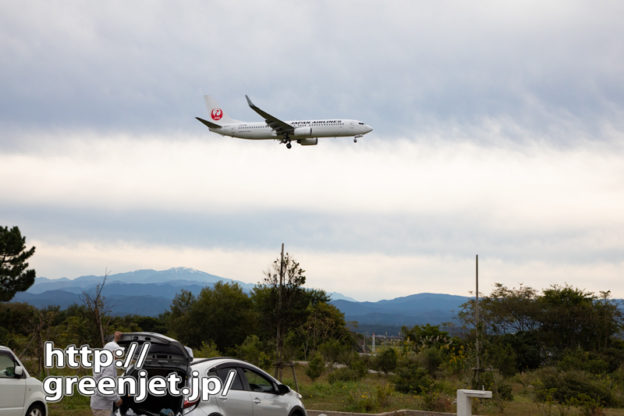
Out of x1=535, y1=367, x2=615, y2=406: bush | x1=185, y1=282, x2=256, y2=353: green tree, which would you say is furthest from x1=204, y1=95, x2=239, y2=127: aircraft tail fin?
x1=535, y1=367, x2=615, y2=406: bush

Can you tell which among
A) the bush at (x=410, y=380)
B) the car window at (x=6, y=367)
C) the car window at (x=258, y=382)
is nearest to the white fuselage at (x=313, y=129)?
the bush at (x=410, y=380)

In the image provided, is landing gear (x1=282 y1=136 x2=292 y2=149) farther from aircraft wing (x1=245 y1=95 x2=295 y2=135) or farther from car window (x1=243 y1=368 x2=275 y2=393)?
car window (x1=243 y1=368 x2=275 y2=393)

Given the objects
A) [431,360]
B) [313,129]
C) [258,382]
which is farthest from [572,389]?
[313,129]

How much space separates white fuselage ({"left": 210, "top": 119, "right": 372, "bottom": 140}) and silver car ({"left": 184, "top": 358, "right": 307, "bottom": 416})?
31984 millimetres

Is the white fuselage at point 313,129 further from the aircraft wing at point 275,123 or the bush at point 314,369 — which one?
the bush at point 314,369

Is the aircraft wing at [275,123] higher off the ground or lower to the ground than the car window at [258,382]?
higher

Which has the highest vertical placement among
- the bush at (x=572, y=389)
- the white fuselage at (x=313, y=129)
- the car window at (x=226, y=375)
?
the white fuselage at (x=313, y=129)

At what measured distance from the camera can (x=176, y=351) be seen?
9914mm

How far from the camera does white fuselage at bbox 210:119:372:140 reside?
140 ft

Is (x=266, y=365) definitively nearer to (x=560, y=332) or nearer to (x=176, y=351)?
(x=176, y=351)

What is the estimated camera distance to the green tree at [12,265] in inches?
2191

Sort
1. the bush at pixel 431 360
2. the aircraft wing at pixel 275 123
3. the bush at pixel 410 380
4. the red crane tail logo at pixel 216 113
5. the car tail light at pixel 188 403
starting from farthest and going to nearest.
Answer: the red crane tail logo at pixel 216 113, the aircraft wing at pixel 275 123, the bush at pixel 431 360, the bush at pixel 410 380, the car tail light at pixel 188 403

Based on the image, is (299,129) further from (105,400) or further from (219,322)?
(105,400)

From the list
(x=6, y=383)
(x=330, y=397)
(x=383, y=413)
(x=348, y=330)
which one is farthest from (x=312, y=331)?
(x=6, y=383)
